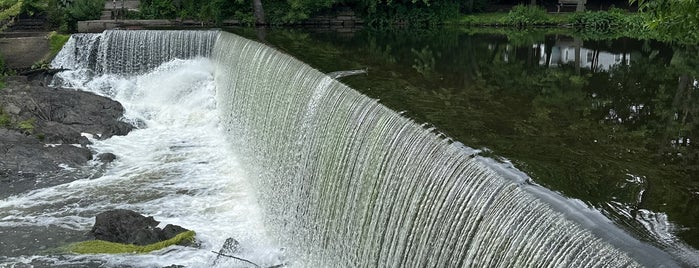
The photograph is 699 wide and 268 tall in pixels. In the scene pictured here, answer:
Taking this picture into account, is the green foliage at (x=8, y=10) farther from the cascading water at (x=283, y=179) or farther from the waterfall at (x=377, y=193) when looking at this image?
the waterfall at (x=377, y=193)

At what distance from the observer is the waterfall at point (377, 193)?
4.68 meters

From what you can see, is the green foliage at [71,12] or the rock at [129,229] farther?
the green foliage at [71,12]

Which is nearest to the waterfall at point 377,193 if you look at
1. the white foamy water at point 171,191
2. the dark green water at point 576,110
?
the dark green water at point 576,110

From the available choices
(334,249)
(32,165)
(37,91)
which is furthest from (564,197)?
(37,91)

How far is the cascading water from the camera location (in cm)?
498

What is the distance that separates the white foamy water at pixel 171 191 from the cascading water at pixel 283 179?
0.11ft

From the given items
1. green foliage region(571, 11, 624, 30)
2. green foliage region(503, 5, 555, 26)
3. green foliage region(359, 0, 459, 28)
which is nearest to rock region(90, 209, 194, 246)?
green foliage region(359, 0, 459, 28)

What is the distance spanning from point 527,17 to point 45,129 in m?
20.3

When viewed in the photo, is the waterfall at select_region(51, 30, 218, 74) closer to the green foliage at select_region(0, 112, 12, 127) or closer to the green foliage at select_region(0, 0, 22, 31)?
the green foliage at select_region(0, 0, 22, 31)

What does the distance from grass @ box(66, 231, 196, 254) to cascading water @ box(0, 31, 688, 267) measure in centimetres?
19

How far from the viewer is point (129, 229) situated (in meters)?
9.66

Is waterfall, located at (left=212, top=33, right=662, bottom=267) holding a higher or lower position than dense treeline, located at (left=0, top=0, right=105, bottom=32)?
lower

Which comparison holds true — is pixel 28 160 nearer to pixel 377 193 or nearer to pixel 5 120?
pixel 5 120

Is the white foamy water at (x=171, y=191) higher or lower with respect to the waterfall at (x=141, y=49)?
lower
